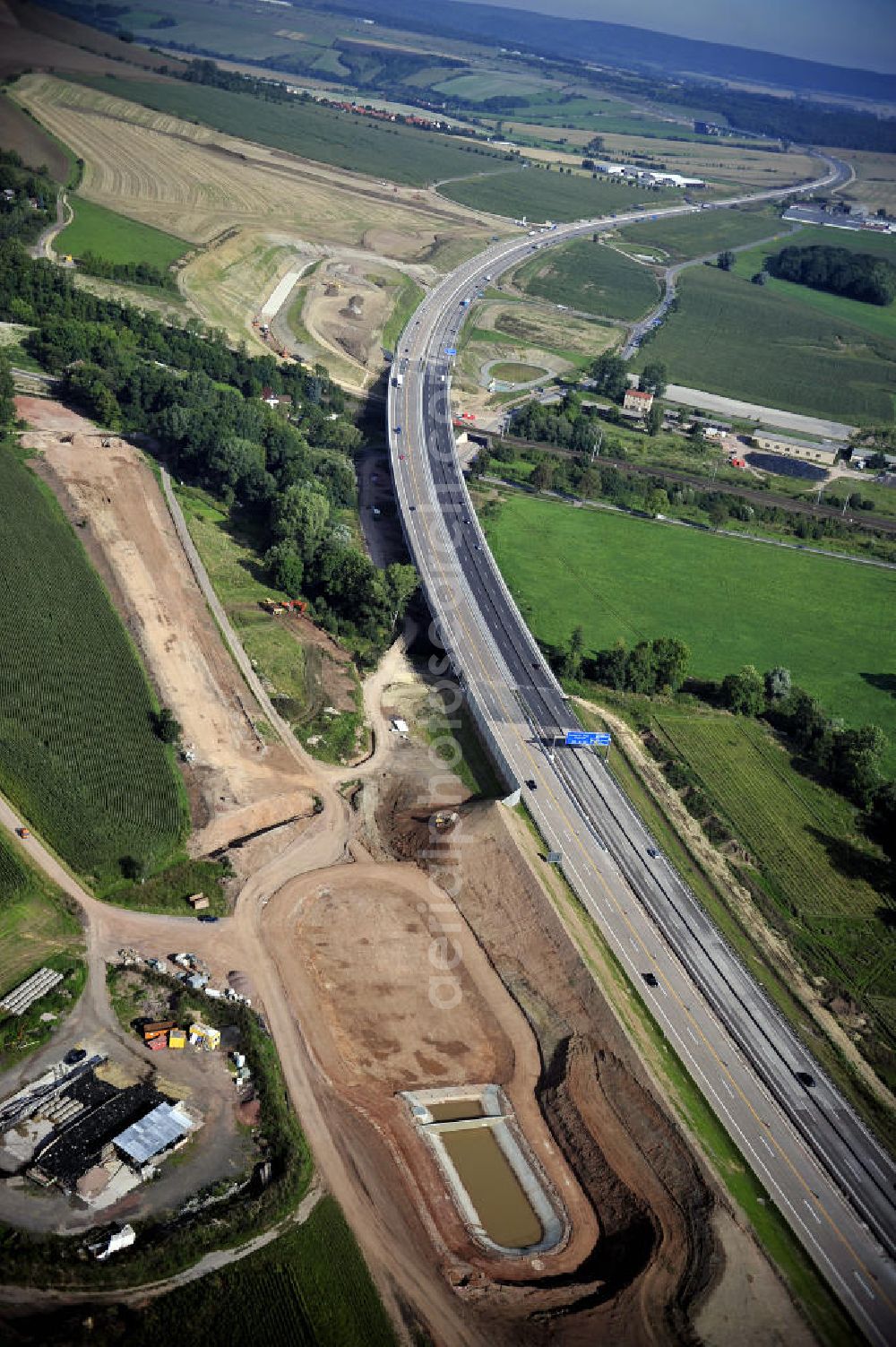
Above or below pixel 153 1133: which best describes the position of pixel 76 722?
above

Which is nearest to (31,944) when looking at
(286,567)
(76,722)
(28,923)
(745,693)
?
(28,923)

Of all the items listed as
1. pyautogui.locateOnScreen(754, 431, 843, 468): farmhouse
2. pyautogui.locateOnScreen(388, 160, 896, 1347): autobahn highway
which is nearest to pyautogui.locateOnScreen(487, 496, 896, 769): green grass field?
pyautogui.locateOnScreen(388, 160, 896, 1347): autobahn highway

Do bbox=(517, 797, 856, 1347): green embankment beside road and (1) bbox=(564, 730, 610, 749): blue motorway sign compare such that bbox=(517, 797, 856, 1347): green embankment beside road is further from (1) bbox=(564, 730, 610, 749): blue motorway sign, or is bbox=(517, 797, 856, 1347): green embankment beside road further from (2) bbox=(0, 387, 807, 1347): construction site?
(1) bbox=(564, 730, 610, 749): blue motorway sign

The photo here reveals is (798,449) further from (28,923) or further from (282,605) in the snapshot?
(28,923)

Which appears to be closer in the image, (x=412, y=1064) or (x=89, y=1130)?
(x=89, y=1130)

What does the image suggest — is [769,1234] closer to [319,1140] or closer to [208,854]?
[319,1140]
